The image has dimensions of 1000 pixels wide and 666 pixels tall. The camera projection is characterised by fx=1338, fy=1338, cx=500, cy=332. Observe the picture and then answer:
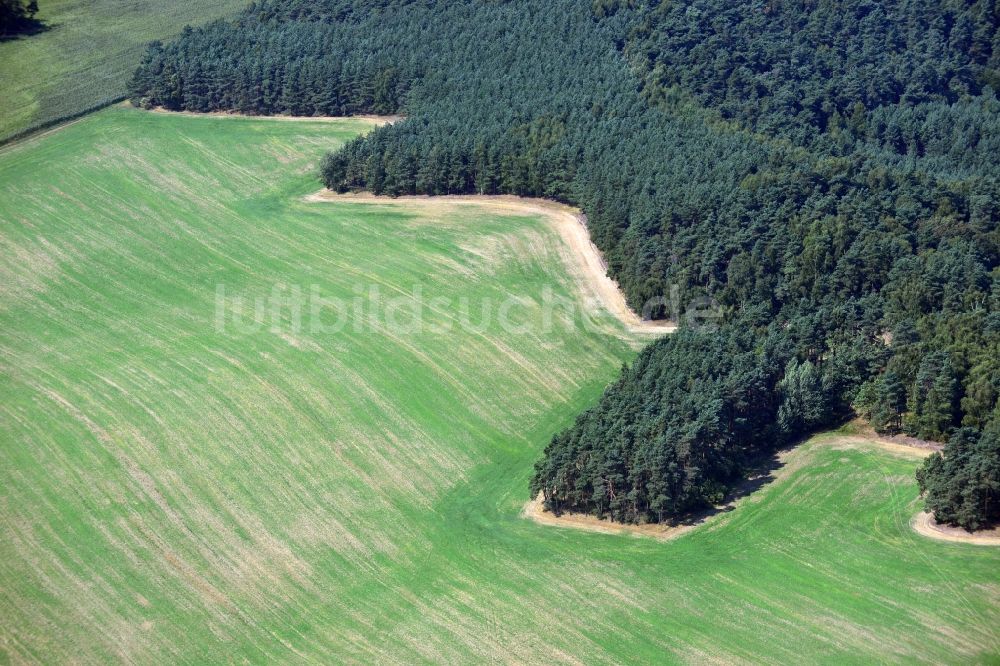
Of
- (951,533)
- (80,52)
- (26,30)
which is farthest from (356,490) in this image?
(26,30)

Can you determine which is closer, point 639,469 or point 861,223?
point 639,469

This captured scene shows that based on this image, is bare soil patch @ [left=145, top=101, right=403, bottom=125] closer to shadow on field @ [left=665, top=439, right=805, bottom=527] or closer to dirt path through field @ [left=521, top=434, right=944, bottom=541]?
dirt path through field @ [left=521, top=434, right=944, bottom=541]

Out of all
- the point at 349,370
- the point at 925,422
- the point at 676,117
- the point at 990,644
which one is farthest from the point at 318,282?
the point at 990,644

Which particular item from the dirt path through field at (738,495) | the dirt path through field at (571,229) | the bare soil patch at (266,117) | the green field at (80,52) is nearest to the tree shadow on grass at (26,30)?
the green field at (80,52)

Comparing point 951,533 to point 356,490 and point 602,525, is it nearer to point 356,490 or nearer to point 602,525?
point 602,525

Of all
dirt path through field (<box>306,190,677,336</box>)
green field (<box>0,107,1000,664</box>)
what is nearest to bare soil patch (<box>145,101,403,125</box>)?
dirt path through field (<box>306,190,677,336</box>)

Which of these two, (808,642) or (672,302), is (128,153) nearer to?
(672,302)

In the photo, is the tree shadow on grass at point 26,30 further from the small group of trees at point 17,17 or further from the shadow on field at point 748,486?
the shadow on field at point 748,486

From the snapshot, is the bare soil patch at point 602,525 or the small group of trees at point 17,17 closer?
the bare soil patch at point 602,525
